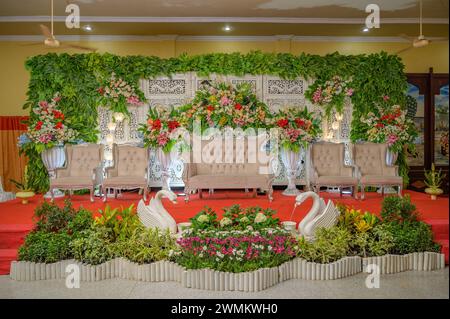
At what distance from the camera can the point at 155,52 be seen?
35.8 feet

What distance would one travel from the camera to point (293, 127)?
8586 millimetres

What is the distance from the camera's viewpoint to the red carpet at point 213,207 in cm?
542

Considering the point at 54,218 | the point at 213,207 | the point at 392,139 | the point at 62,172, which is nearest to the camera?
the point at 54,218

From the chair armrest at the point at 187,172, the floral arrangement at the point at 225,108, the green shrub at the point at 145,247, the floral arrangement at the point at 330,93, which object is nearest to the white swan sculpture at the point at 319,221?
the green shrub at the point at 145,247

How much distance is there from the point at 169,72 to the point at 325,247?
5.46m

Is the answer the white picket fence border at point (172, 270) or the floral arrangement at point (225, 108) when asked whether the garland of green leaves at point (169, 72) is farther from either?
the white picket fence border at point (172, 270)

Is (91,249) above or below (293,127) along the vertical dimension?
below

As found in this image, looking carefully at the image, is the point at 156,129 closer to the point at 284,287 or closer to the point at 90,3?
the point at 90,3

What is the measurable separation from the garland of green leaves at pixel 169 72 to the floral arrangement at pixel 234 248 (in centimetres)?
472

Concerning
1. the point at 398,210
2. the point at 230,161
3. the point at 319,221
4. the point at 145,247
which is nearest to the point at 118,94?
the point at 230,161

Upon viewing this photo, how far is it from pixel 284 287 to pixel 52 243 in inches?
93.4

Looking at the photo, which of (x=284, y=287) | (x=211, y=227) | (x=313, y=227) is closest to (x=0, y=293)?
(x=211, y=227)

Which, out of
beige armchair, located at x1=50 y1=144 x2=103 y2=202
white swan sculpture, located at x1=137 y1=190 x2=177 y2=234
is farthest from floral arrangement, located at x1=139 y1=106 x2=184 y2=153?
white swan sculpture, located at x1=137 y1=190 x2=177 y2=234

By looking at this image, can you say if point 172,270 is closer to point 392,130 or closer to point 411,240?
point 411,240
